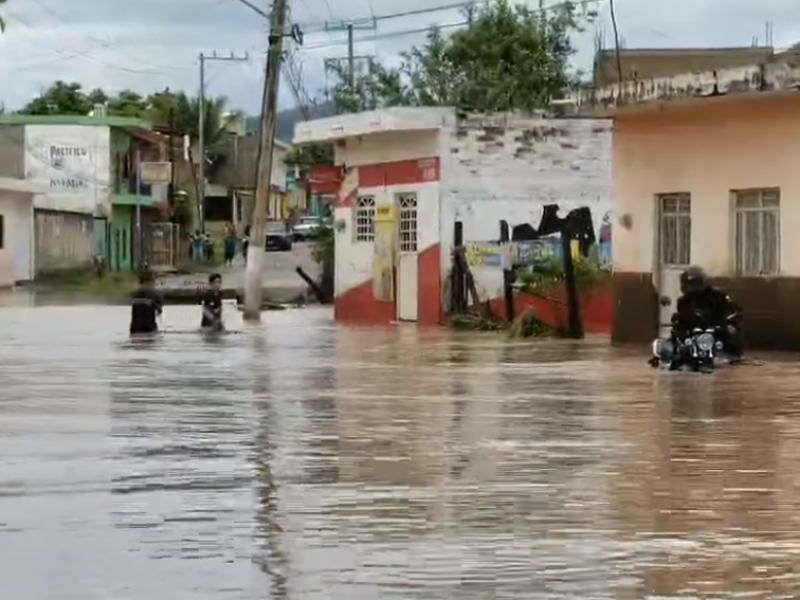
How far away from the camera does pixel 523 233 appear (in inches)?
1373

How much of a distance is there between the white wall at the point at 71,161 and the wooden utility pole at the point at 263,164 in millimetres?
34340

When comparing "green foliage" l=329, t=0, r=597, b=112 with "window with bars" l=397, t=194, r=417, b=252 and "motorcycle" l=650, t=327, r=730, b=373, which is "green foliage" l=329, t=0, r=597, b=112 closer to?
"window with bars" l=397, t=194, r=417, b=252

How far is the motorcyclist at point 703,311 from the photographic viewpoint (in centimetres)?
2117

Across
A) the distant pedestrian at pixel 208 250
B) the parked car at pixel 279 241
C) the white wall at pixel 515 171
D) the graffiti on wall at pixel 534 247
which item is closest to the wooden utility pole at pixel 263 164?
the white wall at pixel 515 171

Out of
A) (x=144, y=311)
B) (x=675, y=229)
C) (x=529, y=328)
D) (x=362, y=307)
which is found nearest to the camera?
(x=675, y=229)

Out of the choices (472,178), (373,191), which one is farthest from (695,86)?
(373,191)

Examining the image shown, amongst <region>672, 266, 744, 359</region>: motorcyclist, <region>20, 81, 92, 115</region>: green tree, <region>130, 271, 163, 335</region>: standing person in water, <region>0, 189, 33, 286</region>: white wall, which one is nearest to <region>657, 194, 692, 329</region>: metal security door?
<region>672, 266, 744, 359</region>: motorcyclist

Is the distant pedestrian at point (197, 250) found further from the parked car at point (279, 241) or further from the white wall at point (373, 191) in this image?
the white wall at point (373, 191)

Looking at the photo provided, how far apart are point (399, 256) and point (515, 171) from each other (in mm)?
3128

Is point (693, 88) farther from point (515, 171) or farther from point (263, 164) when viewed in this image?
point (263, 164)

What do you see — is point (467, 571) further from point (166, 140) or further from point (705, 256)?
point (166, 140)

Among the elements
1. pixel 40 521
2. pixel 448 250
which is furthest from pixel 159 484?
pixel 448 250

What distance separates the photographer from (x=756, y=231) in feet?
82.2

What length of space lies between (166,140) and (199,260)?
932 cm
